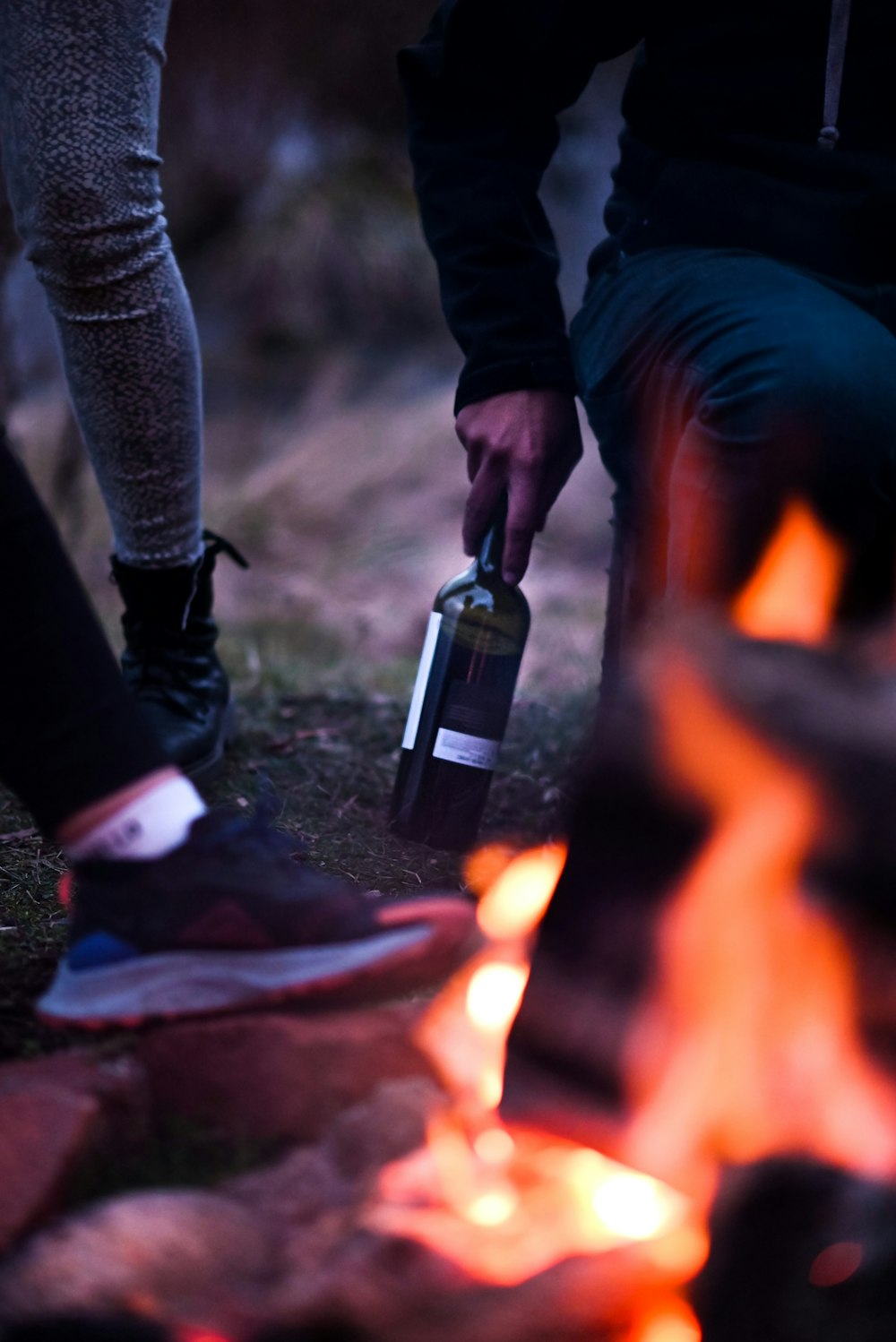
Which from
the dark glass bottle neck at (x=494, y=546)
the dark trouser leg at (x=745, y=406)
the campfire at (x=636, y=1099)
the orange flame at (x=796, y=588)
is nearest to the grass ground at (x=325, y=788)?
the campfire at (x=636, y=1099)

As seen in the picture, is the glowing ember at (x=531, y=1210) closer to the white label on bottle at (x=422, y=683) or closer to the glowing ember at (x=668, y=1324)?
the glowing ember at (x=668, y=1324)

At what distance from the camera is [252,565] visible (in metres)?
6.56

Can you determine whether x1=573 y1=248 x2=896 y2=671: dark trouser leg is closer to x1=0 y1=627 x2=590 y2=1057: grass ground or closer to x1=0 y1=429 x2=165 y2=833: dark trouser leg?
x1=0 y1=627 x2=590 y2=1057: grass ground

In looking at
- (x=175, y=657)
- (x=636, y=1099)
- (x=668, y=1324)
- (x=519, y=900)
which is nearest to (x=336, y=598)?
(x=175, y=657)

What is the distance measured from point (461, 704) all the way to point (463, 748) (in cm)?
7

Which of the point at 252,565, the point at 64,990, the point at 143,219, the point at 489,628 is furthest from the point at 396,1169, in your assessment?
the point at 252,565

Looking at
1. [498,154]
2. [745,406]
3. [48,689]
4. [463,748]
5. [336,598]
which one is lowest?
[336,598]

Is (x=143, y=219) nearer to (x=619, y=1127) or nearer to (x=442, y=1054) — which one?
(x=442, y=1054)

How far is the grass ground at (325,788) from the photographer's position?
1570 millimetres

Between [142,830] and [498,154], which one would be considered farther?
[498,154]

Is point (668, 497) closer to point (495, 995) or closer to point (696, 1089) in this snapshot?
point (495, 995)

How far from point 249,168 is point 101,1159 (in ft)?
28.2

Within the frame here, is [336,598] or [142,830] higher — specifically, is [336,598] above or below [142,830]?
below

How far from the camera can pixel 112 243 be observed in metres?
1.98
